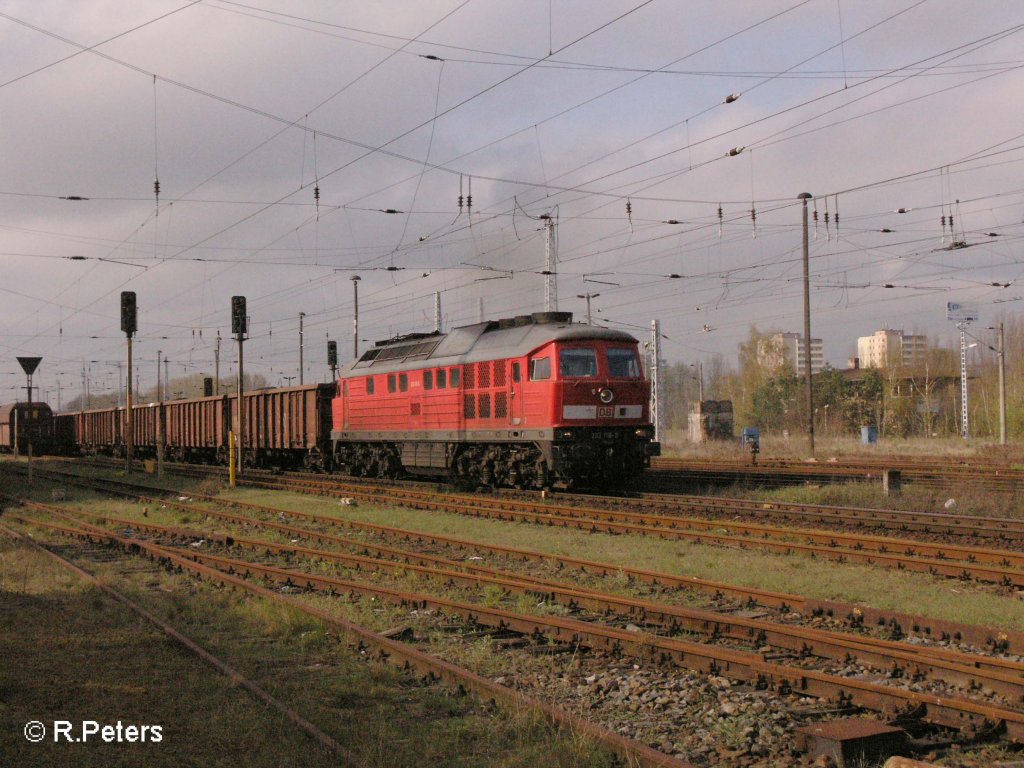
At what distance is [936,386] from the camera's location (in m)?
76.0

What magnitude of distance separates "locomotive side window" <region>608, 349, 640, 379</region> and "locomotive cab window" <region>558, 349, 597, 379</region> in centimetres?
51

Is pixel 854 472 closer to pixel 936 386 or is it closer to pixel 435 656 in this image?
pixel 435 656

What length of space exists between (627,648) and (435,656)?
171 centimetres

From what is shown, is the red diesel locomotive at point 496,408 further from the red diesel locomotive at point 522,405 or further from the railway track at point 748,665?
the railway track at point 748,665

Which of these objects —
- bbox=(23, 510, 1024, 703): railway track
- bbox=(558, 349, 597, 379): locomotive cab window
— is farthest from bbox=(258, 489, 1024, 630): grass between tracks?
bbox=(558, 349, 597, 379): locomotive cab window

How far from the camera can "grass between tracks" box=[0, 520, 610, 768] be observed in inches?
226

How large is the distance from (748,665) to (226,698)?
403 cm

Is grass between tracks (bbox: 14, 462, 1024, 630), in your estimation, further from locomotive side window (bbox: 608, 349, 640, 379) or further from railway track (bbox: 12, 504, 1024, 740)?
locomotive side window (bbox: 608, 349, 640, 379)

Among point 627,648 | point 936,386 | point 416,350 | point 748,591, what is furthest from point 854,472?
point 936,386

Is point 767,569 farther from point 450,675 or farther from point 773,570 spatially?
point 450,675

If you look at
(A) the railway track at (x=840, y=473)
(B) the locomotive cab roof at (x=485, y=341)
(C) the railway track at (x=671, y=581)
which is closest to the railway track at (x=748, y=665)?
(C) the railway track at (x=671, y=581)

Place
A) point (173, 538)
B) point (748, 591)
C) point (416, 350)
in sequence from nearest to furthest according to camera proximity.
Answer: point (748, 591), point (173, 538), point (416, 350)

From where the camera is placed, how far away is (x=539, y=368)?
20312mm

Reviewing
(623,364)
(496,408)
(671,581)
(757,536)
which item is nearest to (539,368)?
(496,408)
